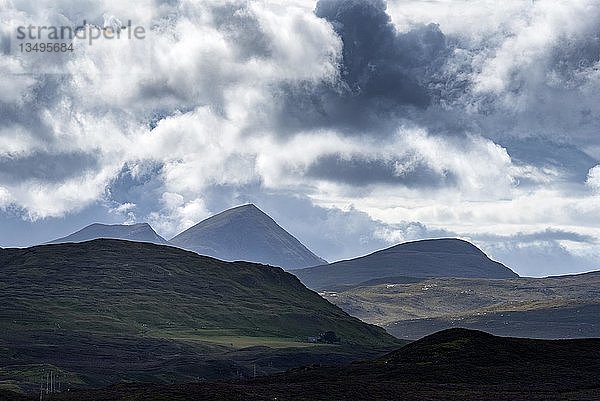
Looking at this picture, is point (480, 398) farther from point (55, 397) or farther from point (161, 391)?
point (55, 397)

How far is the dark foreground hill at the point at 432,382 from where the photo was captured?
13900 centimetres

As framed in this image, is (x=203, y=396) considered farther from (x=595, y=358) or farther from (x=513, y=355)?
(x=595, y=358)

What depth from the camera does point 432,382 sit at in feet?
555

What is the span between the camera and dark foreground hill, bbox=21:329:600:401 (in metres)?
139

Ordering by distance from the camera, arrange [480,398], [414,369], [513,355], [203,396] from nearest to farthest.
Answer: [203,396] < [480,398] < [414,369] < [513,355]

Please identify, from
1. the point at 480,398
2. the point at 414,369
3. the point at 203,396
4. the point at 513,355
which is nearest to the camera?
the point at 203,396

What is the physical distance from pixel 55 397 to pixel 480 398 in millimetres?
78510

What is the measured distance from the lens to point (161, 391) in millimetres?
135875

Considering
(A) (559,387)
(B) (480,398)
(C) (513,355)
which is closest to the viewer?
(B) (480,398)

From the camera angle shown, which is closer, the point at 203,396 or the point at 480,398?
the point at 203,396

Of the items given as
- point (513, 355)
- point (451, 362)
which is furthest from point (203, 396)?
point (513, 355)

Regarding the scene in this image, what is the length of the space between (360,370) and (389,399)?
51056 mm

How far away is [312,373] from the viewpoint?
623ft

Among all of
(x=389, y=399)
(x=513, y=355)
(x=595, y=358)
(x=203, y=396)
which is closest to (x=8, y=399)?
(x=203, y=396)
